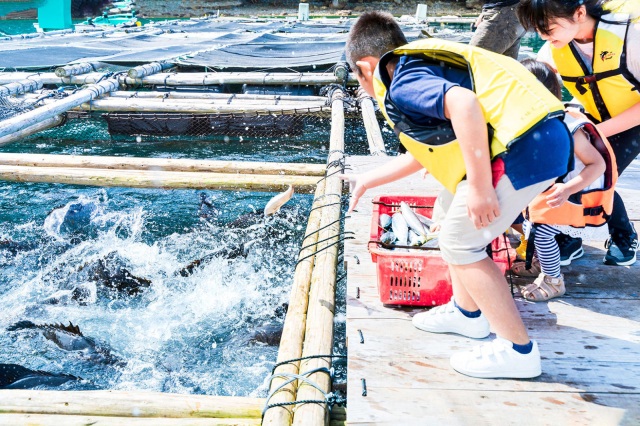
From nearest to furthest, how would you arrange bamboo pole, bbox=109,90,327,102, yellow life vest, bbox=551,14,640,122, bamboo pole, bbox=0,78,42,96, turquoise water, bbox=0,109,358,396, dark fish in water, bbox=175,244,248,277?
yellow life vest, bbox=551,14,640,122 → turquoise water, bbox=0,109,358,396 → dark fish in water, bbox=175,244,248,277 → bamboo pole, bbox=0,78,42,96 → bamboo pole, bbox=109,90,327,102

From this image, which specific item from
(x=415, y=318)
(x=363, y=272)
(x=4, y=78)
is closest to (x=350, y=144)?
(x=4, y=78)

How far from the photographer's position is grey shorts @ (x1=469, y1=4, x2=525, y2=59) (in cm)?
614

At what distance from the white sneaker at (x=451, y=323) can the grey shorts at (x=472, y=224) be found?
17.8 inches

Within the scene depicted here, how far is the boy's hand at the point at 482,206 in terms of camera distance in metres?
2.25

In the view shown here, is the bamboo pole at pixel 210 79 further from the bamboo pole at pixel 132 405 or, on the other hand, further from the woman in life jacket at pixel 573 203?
the bamboo pole at pixel 132 405

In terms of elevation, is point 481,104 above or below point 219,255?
above

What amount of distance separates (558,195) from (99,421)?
2.48m

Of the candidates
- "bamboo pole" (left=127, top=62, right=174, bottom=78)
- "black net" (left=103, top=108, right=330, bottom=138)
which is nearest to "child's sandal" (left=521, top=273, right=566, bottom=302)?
"black net" (left=103, top=108, right=330, bottom=138)

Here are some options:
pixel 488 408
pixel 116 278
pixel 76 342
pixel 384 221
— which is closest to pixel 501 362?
pixel 488 408

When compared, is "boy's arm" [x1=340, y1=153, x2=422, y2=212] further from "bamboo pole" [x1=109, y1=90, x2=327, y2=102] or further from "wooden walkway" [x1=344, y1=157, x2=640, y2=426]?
"bamboo pole" [x1=109, y1=90, x2=327, y2=102]

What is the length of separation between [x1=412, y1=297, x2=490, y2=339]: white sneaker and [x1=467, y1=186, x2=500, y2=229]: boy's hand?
66 centimetres

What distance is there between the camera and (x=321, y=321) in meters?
3.34

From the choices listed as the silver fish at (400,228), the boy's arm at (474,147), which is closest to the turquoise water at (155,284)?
the silver fish at (400,228)

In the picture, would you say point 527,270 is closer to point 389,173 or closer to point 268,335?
point 389,173
